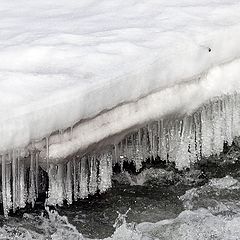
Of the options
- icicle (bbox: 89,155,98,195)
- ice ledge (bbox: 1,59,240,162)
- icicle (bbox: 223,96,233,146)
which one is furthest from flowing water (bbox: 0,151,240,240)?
ice ledge (bbox: 1,59,240,162)

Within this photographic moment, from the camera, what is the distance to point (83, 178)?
3.57 metres

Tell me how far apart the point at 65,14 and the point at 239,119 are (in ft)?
4.33

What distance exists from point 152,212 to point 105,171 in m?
0.33

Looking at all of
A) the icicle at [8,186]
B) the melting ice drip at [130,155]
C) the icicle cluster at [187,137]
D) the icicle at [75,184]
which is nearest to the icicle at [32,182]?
the melting ice drip at [130,155]

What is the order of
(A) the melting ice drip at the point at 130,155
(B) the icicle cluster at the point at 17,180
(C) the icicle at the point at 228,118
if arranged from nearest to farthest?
(B) the icicle cluster at the point at 17,180, (A) the melting ice drip at the point at 130,155, (C) the icicle at the point at 228,118

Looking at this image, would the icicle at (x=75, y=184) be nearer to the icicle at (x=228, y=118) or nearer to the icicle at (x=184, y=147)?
the icicle at (x=184, y=147)

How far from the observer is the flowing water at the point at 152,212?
3307 mm

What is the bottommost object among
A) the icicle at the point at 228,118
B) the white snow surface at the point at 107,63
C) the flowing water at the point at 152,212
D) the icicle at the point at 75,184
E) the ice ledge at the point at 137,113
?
the flowing water at the point at 152,212

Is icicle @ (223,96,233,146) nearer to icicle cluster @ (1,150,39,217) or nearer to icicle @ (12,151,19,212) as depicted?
icicle cluster @ (1,150,39,217)

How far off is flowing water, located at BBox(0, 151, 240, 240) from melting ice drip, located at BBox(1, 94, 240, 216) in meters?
0.07

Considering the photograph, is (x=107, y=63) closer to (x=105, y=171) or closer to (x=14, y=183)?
(x=105, y=171)

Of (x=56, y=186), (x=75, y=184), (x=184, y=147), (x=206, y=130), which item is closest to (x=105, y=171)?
(x=75, y=184)

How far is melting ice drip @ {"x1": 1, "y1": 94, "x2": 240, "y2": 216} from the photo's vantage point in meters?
3.31

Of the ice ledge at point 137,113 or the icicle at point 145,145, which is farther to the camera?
the icicle at point 145,145
